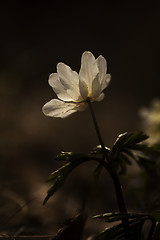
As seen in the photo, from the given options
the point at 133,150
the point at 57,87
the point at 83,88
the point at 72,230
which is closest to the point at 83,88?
the point at 83,88

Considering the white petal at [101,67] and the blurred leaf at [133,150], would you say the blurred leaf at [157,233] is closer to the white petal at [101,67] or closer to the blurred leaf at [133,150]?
the blurred leaf at [133,150]

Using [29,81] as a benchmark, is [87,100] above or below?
below

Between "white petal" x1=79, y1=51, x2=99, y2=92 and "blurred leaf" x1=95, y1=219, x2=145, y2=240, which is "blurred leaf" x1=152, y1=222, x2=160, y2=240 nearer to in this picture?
"blurred leaf" x1=95, y1=219, x2=145, y2=240

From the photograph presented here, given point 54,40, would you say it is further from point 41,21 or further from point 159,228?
point 159,228

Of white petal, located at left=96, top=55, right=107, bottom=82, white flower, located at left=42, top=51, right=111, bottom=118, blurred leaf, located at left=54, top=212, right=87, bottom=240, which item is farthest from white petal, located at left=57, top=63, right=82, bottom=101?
blurred leaf, located at left=54, top=212, right=87, bottom=240

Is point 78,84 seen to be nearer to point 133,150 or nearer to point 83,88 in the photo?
point 83,88

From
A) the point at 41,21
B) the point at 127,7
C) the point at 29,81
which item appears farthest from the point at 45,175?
the point at 127,7

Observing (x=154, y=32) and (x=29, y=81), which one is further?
(x=154, y=32)
